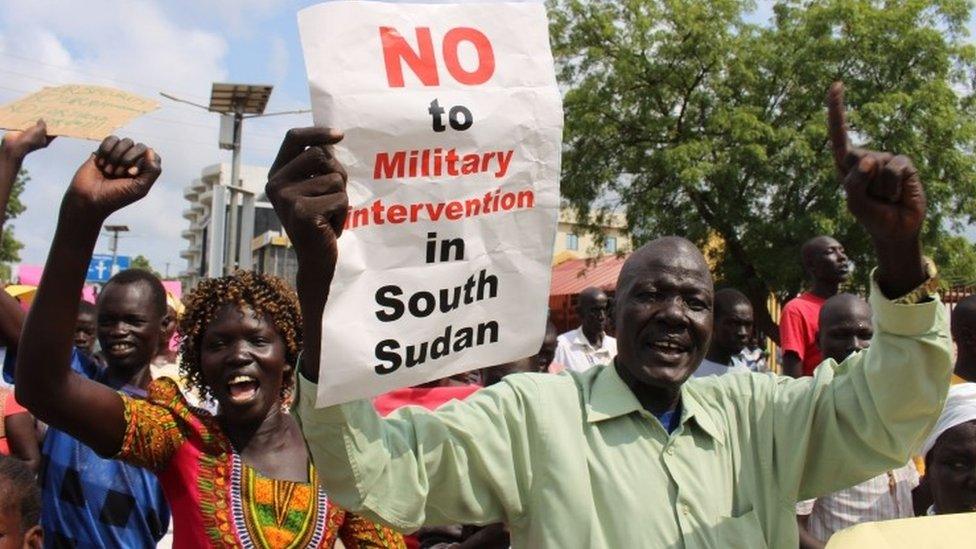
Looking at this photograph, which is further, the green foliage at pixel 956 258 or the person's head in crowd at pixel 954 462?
the green foliage at pixel 956 258

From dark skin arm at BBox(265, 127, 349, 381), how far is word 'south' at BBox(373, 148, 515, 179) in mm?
179

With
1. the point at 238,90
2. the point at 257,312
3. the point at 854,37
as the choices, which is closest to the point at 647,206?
the point at 854,37

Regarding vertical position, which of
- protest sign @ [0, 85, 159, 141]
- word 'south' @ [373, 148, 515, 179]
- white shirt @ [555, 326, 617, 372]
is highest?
protest sign @ [0, 85, 159, 141]

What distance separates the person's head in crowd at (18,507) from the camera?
2723mm

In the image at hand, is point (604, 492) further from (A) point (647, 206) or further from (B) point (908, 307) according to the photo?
(A) point (647, 206)

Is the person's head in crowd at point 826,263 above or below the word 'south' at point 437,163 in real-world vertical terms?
below

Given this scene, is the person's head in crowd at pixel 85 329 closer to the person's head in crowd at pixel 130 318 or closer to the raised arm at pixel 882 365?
the person's head in crowd at pixel 130 318

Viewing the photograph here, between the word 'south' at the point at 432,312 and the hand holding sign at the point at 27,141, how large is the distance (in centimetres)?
139

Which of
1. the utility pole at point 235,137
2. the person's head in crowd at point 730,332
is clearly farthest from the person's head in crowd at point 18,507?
the utility pole at point 235,137

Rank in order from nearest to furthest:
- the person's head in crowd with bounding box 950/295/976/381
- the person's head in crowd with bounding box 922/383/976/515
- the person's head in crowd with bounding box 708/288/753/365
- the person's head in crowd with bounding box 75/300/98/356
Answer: the person's head in crowd with bounding box 922/383/976/515 → the person's head in crowd with bounding box 950/295/976/381 → the person's head in crowd with bounding box 75/300/98/356 → the person's head in crowd with bounding box 708/288/753/365

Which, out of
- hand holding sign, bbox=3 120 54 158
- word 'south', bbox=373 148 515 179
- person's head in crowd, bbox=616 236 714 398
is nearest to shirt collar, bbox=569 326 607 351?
hand holding sign, bbox=3 120 54 158

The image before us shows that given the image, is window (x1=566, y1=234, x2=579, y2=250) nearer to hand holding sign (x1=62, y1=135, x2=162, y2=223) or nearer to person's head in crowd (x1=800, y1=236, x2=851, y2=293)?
person's head in crowd (x1=800, y1=236, x2=851, y2=293)

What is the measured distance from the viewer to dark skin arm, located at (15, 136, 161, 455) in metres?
2.42

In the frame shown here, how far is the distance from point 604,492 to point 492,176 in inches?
27.7
